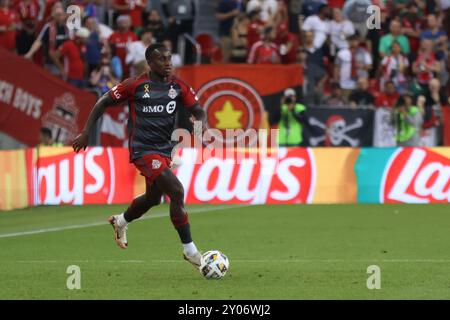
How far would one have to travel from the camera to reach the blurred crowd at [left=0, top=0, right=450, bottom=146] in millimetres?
25453

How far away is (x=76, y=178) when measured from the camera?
22.1 meters

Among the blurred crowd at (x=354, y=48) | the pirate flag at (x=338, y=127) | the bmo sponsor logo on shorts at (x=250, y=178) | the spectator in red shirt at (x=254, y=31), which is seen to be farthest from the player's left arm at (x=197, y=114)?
the spectator in red shirt at (x=254, y=31)

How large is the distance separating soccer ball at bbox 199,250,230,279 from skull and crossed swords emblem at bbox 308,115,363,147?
12373 millimetres

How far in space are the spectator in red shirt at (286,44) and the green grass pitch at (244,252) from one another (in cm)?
534

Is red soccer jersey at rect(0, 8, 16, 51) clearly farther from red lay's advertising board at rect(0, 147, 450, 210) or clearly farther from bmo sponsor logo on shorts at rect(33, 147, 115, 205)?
bmo sponsor logo on shorts at rect(33, 147, 115, 205)

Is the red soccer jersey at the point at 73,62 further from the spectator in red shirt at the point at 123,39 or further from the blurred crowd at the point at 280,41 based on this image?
the spectator in red shirt at the point at 123,39

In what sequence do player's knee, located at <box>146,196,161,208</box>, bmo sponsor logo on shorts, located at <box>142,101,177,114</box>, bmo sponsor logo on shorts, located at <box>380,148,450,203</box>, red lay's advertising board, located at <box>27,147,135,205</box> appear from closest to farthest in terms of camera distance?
bmo sponsor logo on shorts, located at <box>142,101,177,114</box> → player's knee, located at <box>146,196,161,208</box> → red lay's advertising board, located at <box>27,147,135,205</box> → bmo sponsor logo on shorts, located at <box>380,148,450,203</box>

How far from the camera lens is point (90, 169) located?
22188 mm

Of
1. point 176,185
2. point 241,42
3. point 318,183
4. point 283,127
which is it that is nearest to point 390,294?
point 176,185

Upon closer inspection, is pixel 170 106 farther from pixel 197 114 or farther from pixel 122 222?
pixel 122 222

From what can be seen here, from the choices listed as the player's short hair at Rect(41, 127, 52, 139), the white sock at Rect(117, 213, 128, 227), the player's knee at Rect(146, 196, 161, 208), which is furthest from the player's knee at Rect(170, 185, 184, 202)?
the player's short hair at Rect(41, 127, 52, 139)

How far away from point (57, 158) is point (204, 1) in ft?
28.1

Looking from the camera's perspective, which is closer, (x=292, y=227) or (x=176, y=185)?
(x=176, y=185)

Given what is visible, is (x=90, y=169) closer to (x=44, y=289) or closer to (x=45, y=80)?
(x=45, y=80)
